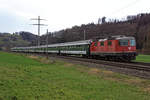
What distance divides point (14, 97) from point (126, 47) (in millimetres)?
20095

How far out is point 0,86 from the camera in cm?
850

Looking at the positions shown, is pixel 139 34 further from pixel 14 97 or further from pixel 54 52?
pixel 14 97

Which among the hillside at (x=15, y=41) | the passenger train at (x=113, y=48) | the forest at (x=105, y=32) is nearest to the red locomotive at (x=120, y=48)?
the passenger train at (x=113, y=48)

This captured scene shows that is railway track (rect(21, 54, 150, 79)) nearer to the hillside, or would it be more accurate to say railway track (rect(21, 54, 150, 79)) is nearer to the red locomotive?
the red locomotive

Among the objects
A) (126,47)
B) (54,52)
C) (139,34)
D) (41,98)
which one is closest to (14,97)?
(41,98)

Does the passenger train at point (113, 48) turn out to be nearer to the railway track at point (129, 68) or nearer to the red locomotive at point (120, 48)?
the red locomotive at point (120, 48)

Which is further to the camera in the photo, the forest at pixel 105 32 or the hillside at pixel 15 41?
the hillside at pixel 15 41

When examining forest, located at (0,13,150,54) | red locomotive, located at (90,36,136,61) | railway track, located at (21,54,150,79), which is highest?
forest, located at (0,13,150,54)

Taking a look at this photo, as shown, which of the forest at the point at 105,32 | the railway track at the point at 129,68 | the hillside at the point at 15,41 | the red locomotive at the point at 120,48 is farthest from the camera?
the hillside at the point at 15,41

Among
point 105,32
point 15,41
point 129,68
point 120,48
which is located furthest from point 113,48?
point 15,41

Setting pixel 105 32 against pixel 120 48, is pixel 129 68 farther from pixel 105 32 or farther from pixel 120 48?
pixel 105 32

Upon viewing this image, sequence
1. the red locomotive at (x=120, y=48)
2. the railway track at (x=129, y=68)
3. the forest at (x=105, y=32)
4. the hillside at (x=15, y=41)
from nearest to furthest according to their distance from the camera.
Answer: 1. the railway track at (x=129, y=68)
2. the red locomotive at (x=120, y=48)
3. the forest at (x=105, y=32)
4. the hillside at (x=15, y=41)

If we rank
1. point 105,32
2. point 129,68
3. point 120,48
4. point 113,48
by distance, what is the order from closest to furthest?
1. point 129,68
2. point 120,48
3. point 113,48
4. point 105,32

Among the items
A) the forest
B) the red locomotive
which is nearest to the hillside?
the forest
